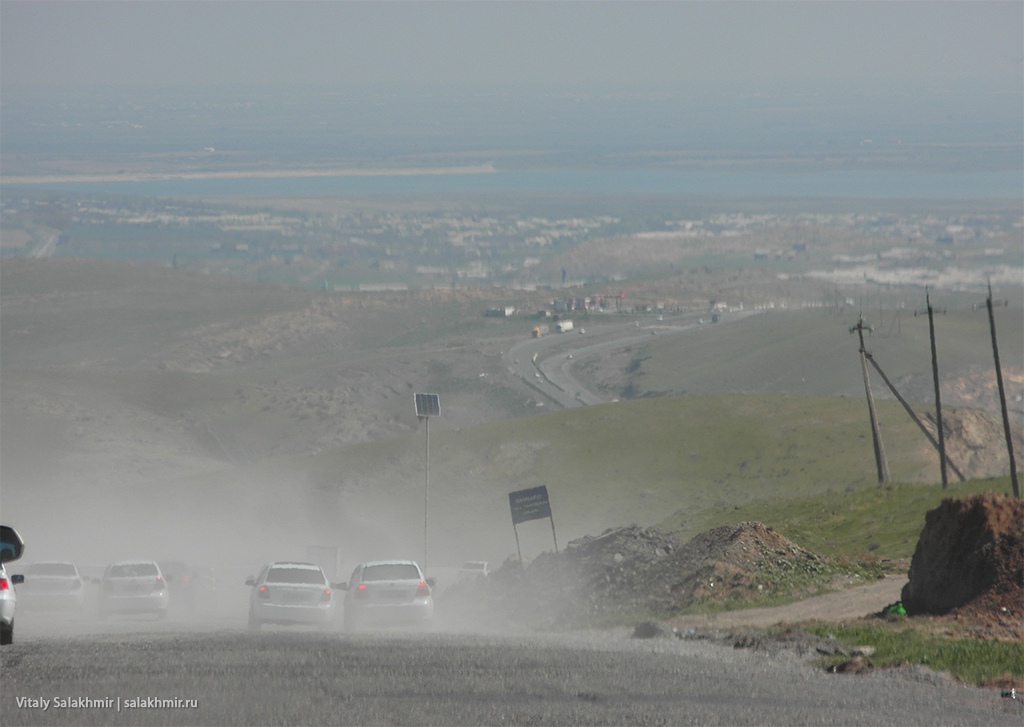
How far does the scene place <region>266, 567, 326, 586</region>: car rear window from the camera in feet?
87.5

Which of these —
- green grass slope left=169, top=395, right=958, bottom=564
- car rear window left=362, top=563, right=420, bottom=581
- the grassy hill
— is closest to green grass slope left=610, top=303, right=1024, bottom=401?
the grassy hill

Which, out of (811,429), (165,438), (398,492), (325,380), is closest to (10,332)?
(325,380)

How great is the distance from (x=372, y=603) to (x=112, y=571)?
28.7 feet

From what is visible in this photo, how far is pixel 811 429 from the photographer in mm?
78500

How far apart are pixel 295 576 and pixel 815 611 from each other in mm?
10284

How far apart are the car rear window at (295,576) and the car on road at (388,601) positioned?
59 cm

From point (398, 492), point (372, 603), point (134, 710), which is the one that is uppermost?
point (134, 710)

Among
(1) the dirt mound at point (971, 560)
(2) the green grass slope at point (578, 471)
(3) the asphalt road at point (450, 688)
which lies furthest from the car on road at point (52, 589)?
(2) the green grass slope at point (578, 471)

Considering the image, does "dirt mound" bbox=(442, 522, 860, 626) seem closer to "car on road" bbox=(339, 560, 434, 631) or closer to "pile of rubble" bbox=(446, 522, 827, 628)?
"pile of rubble" bbox=(446, 522, 827, 628)

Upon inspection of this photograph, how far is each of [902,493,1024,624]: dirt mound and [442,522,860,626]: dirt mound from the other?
5607mm

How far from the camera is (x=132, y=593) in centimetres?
3150

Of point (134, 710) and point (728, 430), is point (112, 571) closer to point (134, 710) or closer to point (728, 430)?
point (134, 710)

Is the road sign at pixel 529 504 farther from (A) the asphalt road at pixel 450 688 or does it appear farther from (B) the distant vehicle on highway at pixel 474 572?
(A) the asphalt road at pixel 450 688

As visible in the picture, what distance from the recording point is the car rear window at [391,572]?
27.3 meters
